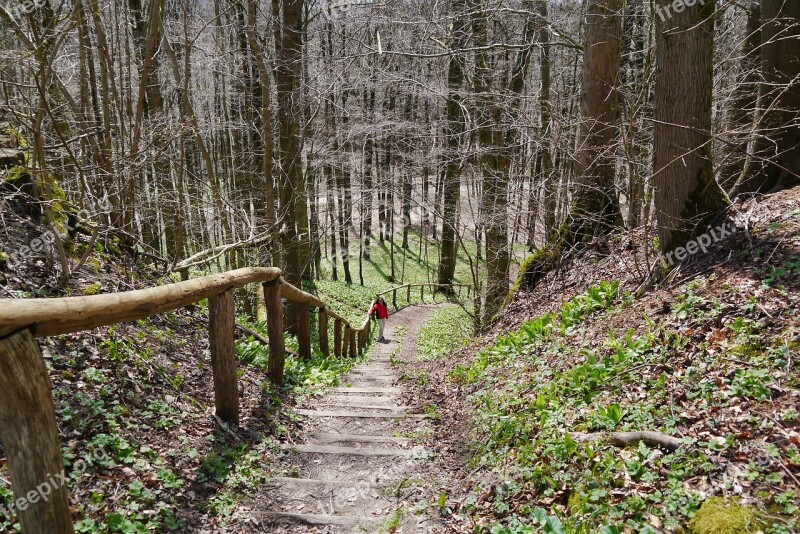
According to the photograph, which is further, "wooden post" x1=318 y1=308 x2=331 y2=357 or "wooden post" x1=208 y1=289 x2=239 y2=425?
"wooden post" x1=318 y1=308 x2=331 y2=357

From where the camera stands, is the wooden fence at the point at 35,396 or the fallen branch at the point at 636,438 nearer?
the wooden fence at the point at 35,396

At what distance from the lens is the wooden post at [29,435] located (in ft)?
7.42

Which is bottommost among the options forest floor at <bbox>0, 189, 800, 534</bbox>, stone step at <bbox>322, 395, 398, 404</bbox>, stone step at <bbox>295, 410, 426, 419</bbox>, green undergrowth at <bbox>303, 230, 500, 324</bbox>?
green undergrowth at <bbox>303, 230, 500, 324</bbox>

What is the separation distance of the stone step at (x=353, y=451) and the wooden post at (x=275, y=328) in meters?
1.45

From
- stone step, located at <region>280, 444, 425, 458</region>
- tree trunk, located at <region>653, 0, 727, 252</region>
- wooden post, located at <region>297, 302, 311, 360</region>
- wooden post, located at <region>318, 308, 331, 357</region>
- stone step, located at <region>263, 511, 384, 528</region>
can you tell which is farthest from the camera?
wooden post, located at <region>318, 308, 331, 357</region>

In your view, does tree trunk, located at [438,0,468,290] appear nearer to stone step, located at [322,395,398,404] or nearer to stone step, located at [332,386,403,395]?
stone step, located at [332,386,403,395]

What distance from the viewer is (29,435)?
7.64 ft

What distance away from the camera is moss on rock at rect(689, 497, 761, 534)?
246 centimetres

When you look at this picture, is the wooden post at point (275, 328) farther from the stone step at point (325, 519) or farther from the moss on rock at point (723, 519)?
the moss on rock at point (723, 519)

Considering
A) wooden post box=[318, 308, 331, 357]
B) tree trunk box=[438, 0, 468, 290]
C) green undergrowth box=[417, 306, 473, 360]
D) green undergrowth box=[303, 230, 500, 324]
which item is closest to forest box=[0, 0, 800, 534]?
wooden post box=[318, 308, 331, 357]

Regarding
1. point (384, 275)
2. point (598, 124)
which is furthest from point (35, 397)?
point (384, 275)

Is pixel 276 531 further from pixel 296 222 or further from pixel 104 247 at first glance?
pixel 296 222

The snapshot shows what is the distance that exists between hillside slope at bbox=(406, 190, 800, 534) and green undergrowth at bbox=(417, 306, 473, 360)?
7.16 metres

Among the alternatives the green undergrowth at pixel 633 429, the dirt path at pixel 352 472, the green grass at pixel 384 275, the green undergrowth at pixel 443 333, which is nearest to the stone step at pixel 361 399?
the dirt path at pixel 352 472
